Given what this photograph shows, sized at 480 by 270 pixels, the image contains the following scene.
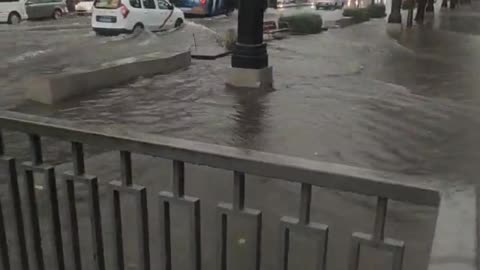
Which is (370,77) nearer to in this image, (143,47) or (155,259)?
(143,47)

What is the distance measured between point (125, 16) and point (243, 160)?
21.9 m

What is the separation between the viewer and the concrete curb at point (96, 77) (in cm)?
952

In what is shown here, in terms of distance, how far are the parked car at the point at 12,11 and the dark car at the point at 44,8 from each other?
887 mm

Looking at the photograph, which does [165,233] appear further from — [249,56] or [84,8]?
[84,8]

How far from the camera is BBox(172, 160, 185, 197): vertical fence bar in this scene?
2328 mm

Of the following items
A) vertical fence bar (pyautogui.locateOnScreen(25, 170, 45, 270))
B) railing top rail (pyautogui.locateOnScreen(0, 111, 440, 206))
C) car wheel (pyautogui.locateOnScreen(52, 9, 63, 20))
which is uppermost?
railing top rail (pyautogui.locateOnScreen(0, 111, 440, 206))

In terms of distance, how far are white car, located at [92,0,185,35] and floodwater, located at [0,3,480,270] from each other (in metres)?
7.83

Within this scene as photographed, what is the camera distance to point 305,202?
2146 mm

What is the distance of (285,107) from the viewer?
958 cm

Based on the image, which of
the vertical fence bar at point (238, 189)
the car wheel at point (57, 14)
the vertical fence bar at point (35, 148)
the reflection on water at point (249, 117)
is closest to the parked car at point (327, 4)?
the car wheel at point (57, 14)

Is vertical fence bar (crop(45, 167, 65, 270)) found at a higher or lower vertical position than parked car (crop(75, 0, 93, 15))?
higher

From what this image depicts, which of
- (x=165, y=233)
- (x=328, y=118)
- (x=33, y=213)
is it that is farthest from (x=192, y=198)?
(x=328, y=118)

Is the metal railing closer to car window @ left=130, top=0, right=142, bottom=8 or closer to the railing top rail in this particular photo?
the railing top rail

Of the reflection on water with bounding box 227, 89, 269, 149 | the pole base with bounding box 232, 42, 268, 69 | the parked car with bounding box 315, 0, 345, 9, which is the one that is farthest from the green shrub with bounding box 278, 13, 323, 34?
the parked car with bounding box 315, 0, 345, 9
